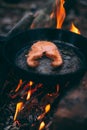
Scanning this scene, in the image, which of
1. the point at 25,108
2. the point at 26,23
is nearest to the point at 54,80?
the point at 25,108

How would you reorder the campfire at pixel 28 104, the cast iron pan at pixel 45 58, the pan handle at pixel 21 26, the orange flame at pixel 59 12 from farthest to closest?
1. the orange flame at pixel 59 12
2. the pan handle at pixel 21 26
3. the campfire at pixel 28 104
4. the cast iron pan at pixel 45 58

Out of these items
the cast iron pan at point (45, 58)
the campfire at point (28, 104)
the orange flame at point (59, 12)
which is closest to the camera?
the cast iron pan at point (45, 58)

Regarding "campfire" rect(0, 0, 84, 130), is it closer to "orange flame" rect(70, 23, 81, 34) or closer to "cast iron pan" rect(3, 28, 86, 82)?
"cast iron pan" rect(3, 28, 86, 82)

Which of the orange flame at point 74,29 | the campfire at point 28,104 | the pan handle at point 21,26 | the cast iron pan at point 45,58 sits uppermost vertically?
the cast iron pan at point 45,58

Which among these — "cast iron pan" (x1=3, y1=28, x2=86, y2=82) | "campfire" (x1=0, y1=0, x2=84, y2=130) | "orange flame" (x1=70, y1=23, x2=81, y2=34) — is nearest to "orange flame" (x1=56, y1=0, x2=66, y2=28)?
"orange flame" (x1=70, y1=23, x2=81, y2=34)

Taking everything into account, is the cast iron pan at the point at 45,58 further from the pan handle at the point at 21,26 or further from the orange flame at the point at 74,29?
the orange flame at the point at 74,29

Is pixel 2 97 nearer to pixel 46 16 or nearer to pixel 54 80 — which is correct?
pixel 54 80

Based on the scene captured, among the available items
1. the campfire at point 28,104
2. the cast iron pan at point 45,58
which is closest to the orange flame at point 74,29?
the cast iron pan at point 45,58
